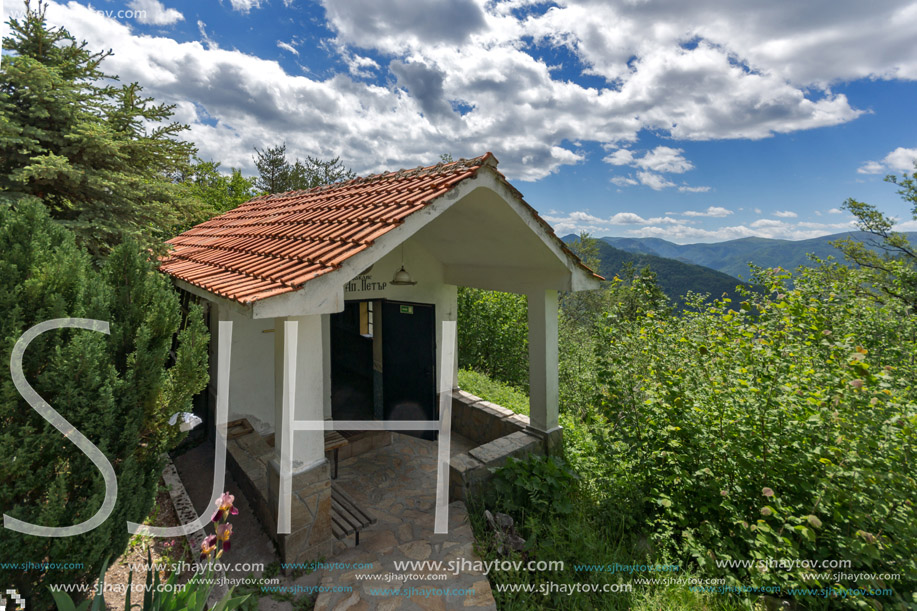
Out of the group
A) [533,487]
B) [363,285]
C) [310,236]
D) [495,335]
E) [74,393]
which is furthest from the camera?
[495,335]

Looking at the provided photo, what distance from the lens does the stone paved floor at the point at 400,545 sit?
11.1ft

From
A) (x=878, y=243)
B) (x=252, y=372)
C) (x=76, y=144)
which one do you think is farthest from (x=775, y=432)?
(x=878, y=243)

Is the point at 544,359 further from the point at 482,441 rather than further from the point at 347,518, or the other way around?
the point at 347,518

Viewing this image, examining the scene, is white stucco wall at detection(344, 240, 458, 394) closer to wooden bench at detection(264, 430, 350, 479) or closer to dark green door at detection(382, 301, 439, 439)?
dark green door at detection(382, 301, 439, 439)

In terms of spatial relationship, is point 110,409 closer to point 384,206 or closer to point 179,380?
point 179,380

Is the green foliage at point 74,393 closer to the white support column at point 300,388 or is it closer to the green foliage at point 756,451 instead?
the white support column at point 300,388

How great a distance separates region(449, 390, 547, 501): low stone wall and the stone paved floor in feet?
0.92

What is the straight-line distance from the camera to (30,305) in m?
2.62

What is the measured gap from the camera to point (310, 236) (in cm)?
437

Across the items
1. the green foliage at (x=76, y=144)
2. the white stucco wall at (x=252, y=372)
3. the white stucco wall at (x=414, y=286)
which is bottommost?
the white stucco wall at (x=252, y=372)

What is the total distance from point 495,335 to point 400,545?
8.49 meters

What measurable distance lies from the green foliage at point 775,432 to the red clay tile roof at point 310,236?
2267 mm
